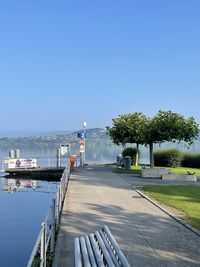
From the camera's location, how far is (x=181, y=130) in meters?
30.1

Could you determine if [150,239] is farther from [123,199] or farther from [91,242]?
[123,199]

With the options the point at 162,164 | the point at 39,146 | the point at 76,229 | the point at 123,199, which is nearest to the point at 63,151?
the point at 162,164

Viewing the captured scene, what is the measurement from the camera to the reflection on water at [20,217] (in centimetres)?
1158

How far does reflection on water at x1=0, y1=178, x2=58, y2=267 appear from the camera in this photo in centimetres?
1158

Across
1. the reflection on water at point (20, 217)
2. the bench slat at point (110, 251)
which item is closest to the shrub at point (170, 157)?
the reflection on water at point (20, 217)

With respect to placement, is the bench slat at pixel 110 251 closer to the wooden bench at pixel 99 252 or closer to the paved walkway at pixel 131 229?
the wooden bench at pixel 99 252

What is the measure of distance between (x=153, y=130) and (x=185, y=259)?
23.0 meters

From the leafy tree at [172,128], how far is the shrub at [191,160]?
34.6 feet

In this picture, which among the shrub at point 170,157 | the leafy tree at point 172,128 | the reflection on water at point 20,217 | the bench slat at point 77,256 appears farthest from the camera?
the shrub at point 170,157

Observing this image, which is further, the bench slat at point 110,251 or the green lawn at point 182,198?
the green lawn at point 182,198

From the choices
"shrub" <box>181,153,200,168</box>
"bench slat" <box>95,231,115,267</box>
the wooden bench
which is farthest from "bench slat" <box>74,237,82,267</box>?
"shrub" <box>181,153,200,168</box>

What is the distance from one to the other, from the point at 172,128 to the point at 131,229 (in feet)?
64.1

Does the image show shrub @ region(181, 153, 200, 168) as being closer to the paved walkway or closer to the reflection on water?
the reflection on water

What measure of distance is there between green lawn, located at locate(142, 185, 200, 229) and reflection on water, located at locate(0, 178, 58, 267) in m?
4.33
